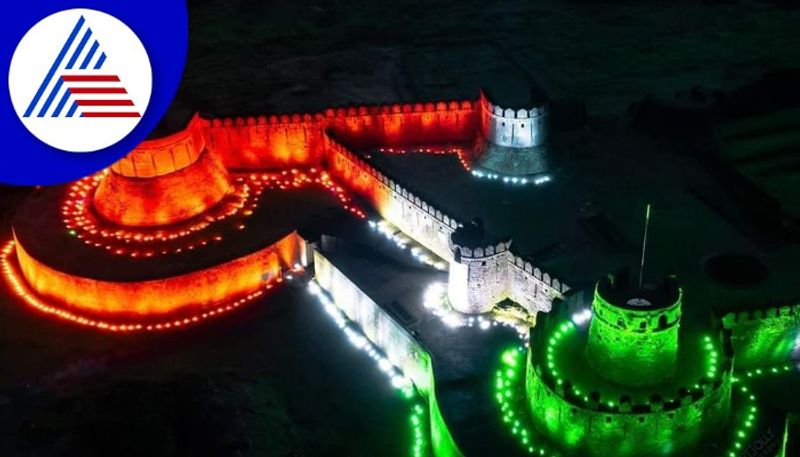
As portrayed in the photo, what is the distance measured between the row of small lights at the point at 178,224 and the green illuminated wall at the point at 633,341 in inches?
651

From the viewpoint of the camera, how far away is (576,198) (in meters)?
38.2

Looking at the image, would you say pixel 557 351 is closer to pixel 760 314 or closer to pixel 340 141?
pixel 760 314

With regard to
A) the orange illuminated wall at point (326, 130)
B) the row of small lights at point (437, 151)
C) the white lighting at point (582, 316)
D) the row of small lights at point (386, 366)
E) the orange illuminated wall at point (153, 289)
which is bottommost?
the row of small lights at point (386, 366)

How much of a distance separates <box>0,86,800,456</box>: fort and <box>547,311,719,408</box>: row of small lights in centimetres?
7

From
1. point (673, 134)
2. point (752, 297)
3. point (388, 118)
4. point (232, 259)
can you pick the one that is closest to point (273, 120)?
point (388, 118)

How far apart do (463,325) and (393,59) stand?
28649mm

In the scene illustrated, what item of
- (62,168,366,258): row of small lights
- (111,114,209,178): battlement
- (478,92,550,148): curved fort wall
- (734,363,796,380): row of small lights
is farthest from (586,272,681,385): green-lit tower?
(111,114,209,178): battlement

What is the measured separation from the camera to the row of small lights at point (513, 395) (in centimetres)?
2666

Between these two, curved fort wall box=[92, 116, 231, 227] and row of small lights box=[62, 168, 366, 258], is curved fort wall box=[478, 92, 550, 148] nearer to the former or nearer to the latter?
row of small lights box=[62, 168, 366, 258]

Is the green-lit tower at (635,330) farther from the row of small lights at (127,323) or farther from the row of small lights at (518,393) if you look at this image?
the row of small lights at (127,323)

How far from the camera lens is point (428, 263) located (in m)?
36.1

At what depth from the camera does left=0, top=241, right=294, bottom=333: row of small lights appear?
35219mm

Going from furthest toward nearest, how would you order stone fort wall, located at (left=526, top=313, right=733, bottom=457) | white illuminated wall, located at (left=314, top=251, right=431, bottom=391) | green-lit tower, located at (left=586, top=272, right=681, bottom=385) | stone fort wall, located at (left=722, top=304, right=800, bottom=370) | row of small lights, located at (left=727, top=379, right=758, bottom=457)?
white illuminated wall, located at (left=314, top=251, right=431, bottom=391) < stone fort wall, located at (left=722, top=304, right=800, bottom=370) < row of small lights, located at (left=727, top=379, right=758, bottom=457) < stone fort wall, located at (left=526, top=313, right=733, bottom=457) < green-lit tower, located at (left=586, top=272, right=681, bottom=385)

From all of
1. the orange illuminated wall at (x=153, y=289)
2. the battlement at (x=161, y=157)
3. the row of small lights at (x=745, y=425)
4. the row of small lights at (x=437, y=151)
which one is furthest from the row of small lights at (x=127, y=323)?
the row of small lights at (x=745, y=425)
